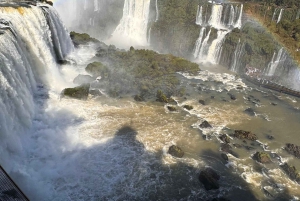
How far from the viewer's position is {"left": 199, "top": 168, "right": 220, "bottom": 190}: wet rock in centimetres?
1428

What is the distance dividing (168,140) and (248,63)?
1718cm

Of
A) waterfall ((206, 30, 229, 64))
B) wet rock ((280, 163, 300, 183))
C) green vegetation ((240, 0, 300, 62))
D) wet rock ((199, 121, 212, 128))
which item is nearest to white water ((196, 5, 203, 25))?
waterfall ((206, 30, 229, 64))

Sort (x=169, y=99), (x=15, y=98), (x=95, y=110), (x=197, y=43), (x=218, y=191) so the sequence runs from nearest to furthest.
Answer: (x=218, y=191) < (x=15, y=98) < (x=95, y=110) < (x=169, y=99) < (x=197, y=43)

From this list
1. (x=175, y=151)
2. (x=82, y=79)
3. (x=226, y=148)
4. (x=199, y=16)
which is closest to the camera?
(x=175, y=151)

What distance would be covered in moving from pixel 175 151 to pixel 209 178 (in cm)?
266

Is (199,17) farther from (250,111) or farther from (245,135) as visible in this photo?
(245,135)

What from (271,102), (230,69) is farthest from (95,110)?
(230,69)

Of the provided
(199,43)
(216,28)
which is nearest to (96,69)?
(199,43)

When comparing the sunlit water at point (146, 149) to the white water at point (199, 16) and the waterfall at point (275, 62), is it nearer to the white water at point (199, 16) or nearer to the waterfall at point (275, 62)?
the waterfall at point (275, 62)

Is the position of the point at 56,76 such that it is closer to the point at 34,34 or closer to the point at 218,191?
the point at 34,34

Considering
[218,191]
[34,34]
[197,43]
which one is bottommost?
[218,191]

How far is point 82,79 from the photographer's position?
2395 cm

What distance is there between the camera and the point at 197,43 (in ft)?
109

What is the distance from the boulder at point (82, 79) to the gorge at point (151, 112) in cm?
9
